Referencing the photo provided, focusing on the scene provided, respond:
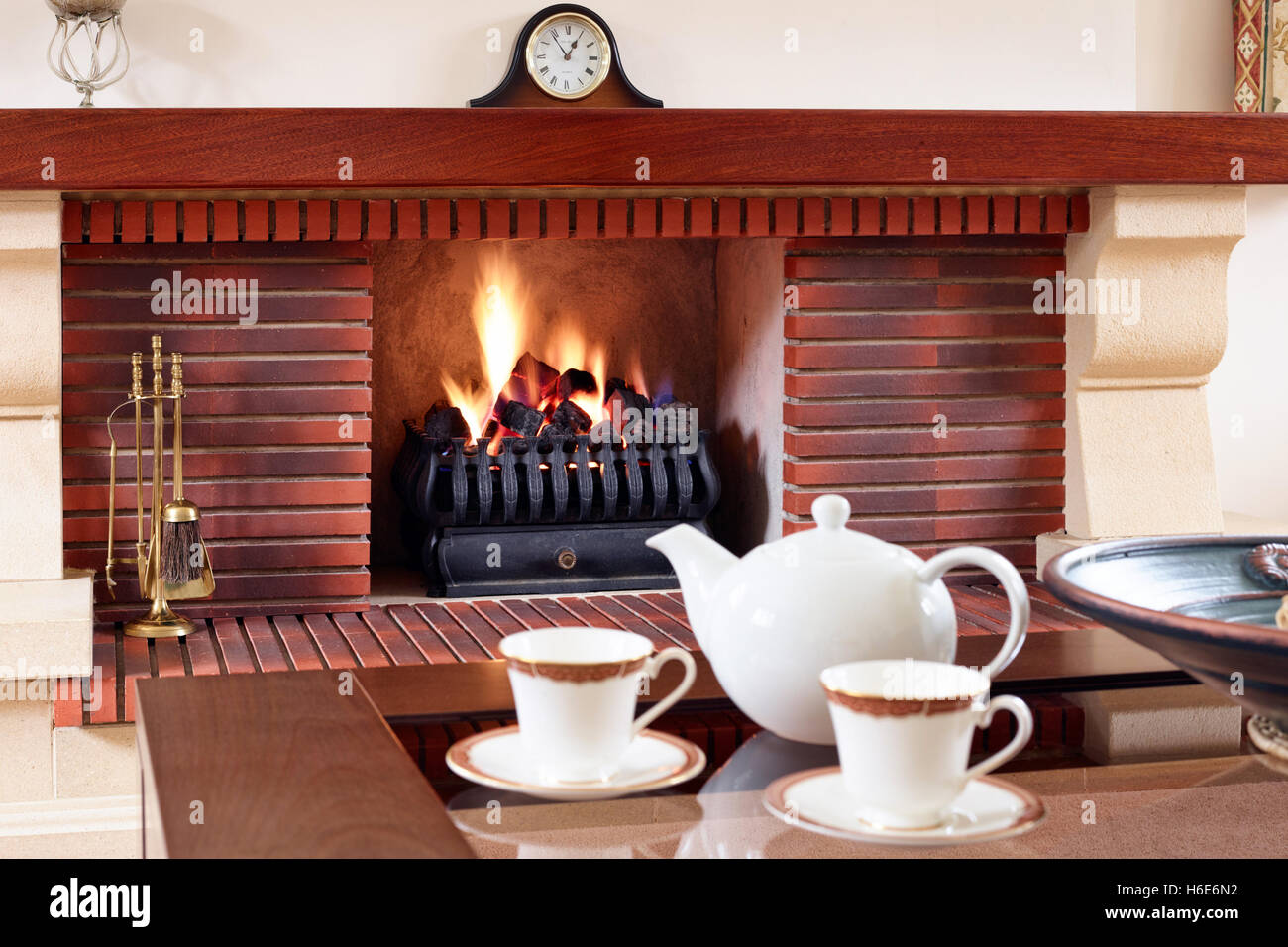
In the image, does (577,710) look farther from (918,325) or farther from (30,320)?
(918,325)

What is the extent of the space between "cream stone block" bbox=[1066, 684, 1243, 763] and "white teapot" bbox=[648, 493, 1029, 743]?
121 mm

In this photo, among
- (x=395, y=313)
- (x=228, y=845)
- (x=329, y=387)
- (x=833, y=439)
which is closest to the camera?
(x=228, y=845)

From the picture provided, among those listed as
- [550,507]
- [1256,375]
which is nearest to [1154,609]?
[550,507]

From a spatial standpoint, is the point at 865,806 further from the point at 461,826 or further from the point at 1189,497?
the point at 1189,497

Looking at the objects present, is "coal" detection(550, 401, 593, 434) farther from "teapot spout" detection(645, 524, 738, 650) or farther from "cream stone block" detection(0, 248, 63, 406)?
"teapot spout" detection(645, 524, 738, 650)

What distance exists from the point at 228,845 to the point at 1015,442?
297cm

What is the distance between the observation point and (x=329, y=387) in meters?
3.30

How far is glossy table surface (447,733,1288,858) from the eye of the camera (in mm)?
963

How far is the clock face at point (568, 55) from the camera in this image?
341 centimetres

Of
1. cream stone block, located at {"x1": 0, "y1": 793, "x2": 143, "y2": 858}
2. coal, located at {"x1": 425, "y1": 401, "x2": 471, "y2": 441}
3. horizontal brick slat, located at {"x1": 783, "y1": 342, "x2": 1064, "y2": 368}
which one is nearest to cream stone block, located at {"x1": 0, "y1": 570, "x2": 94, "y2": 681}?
cream stone block, located at {"x1": 0, "y1": 793, "x2": 143, "y2": 858}

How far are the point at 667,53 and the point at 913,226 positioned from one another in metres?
0.69

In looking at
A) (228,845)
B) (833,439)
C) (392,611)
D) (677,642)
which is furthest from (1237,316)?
(228,845)

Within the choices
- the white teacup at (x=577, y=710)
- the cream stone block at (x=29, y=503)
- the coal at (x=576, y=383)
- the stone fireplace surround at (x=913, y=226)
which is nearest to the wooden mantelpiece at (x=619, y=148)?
the stone fireplace surround at (x=913, y=226)

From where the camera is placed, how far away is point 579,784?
1.06m
